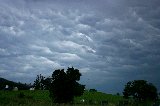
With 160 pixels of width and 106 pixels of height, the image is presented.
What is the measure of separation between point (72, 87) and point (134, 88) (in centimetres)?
7019

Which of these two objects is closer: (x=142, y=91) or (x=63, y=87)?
(x=63, y=87)

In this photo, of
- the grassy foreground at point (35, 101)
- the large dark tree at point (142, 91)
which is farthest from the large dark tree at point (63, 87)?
the large dark tree at point (142, 91)

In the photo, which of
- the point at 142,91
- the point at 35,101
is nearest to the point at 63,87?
the point at 35,101

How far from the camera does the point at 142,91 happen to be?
4535 inches

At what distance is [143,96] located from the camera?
11644 centimetres

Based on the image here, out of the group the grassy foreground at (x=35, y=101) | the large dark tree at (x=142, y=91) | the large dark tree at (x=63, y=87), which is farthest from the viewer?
the large dark tree at (x=142, y=91)

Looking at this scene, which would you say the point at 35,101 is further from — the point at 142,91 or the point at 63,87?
the point at 142,91

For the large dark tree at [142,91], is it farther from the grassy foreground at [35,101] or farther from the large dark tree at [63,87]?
the large dark tree at [63,87]

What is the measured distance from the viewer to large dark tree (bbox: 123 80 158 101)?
11469 cm

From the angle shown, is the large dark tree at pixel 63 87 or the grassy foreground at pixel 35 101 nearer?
the grassy foreground at pixel 35 101

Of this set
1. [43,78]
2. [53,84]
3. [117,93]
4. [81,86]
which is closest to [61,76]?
[53,84]

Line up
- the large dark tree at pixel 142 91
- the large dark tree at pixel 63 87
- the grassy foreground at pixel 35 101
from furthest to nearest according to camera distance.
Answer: the large dark tree at pixel 142 91 → the large dark tree at pixel 63 87 → the grassy foreground at pixel 35 101

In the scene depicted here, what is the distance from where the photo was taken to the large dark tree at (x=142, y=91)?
11469cm

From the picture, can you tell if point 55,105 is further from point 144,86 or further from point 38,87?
point 38,87
